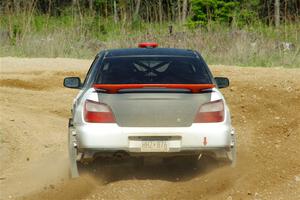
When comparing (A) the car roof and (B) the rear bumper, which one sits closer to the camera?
(B) the rear bumper

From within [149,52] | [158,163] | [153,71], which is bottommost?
[158,163]

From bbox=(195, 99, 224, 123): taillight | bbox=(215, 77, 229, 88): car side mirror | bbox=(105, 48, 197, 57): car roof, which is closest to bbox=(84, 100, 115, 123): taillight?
bbox=(195, 99, 224, 123): taillight

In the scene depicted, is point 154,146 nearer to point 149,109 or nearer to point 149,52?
point 149,109

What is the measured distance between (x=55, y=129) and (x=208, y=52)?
10.4 metres

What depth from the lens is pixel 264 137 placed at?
34.8 feet

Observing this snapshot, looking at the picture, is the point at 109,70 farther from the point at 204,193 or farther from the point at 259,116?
the point at 259,116

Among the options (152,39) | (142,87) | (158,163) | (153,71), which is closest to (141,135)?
(142,87)

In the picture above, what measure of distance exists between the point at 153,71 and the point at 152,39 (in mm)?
16166

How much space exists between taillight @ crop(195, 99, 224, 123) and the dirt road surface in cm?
60

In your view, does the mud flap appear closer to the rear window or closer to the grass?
the rear window

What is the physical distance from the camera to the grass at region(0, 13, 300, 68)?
20531 millimetres

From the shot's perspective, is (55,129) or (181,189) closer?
(181,189)

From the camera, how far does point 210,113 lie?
7008 millimetres

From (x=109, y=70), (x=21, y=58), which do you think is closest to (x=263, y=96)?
(x=109, y=70)
